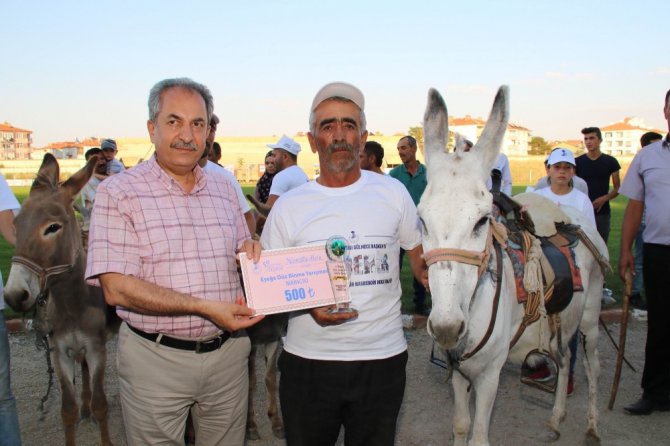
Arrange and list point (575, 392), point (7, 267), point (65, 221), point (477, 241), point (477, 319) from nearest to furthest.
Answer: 1. point (477, 241)
2. point (477, 319)
3. point (65, 221)
4. point (575, 392)
5. point (7, 267)

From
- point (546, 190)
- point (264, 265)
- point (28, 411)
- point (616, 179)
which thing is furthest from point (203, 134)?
point (616, 179)

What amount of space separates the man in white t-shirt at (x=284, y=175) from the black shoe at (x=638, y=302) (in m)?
6.44

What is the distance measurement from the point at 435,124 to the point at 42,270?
9.74ft

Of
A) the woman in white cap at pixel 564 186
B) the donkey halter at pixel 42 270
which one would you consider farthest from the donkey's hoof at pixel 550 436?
the donkey halter at pixel 42 270

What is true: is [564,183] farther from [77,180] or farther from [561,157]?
[77,180]

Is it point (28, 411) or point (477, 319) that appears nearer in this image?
point (477, 319)

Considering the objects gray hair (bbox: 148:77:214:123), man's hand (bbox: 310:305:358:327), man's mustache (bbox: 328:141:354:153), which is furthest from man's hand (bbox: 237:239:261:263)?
gray hair (bbox: 148:77:214:123)

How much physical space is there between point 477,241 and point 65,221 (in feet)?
10.3

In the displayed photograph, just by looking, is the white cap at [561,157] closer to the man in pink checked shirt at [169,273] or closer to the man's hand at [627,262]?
the man's hand at [627,262]

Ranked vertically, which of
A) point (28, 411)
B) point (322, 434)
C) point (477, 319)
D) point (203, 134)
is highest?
point (203, 134)

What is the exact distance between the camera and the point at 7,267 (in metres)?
12.1

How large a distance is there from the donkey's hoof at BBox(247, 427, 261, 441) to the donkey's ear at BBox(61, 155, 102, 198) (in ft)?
8.80

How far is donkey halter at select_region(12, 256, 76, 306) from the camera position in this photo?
3.73 metres

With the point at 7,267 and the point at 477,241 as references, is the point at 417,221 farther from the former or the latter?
the point at 7,267
